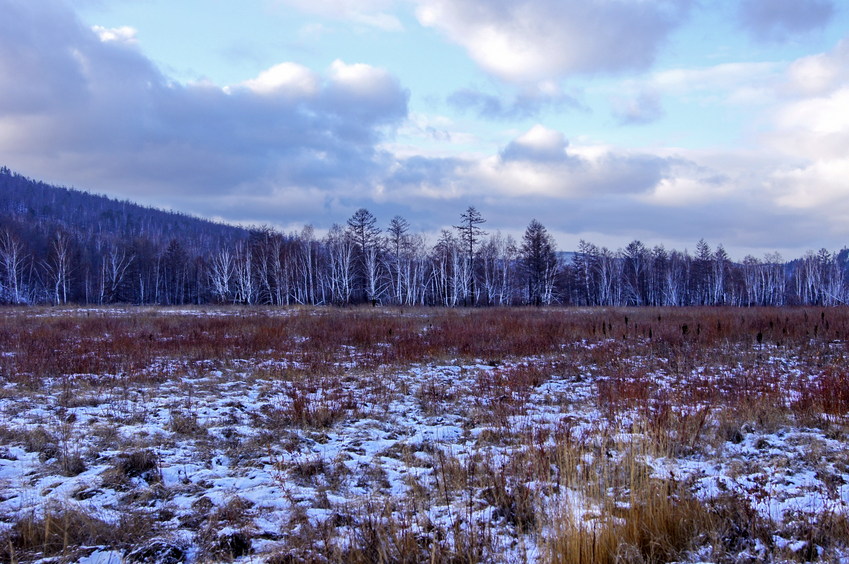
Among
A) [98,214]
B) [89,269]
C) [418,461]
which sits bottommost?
[418,461]

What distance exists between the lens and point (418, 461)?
500 cm

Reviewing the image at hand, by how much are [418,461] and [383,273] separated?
53.1m

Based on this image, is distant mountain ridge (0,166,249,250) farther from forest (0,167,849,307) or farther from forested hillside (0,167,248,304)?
forest (0,167,849,307)

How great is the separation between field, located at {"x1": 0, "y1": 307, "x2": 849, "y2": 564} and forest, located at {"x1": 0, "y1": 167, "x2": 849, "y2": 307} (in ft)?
117

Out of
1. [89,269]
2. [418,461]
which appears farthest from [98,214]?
[418,461]

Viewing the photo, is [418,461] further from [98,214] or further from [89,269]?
[98,214]

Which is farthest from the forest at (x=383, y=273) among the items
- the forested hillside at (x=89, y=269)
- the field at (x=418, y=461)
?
the field at (x=418, y=461)

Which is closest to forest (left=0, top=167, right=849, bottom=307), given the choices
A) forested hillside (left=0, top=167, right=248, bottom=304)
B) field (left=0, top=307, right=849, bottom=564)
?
forested hillside (left=0, top=167, right=248, bottom=304)

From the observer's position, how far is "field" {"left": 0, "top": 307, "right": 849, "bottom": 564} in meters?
3.16

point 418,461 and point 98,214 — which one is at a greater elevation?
point 98,214

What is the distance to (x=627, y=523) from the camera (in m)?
3.30

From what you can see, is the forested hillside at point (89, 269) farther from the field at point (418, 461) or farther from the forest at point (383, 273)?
the field at point (418, 461)

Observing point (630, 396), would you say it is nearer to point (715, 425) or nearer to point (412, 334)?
point (715, 425)

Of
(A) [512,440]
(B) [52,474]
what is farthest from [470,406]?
(B) [52,474]
